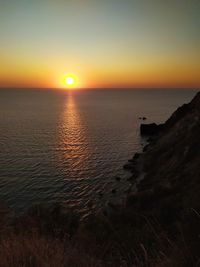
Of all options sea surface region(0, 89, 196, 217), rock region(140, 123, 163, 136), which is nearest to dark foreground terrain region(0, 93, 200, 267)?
sea surface region(0, 89, 196, 217)

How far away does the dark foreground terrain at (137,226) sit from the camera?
5.22 m

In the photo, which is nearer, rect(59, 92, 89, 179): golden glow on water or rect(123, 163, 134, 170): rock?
rect(123, 163, 134, 170): rock

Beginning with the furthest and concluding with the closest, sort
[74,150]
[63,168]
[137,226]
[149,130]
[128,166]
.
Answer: [149,130]
[74,150]
[128,166]
[63,168]
[137,226]

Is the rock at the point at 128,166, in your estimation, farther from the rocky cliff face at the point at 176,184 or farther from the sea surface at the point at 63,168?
the rocky cliff face at the point at 176,184

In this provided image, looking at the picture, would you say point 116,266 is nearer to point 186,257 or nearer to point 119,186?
point 186,257

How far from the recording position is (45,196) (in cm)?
3198

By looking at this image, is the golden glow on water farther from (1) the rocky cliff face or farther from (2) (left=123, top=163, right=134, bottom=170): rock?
(1) the rocky cliff face

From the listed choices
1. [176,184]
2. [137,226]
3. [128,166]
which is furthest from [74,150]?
[137,226]

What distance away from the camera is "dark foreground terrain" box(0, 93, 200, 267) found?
522 cm

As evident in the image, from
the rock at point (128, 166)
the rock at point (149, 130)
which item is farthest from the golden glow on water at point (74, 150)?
the rock at point (149, 130)

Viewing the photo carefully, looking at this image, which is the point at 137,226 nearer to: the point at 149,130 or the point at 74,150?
the point at 74,150

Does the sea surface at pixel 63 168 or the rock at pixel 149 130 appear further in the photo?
the rock at pixel 149 130

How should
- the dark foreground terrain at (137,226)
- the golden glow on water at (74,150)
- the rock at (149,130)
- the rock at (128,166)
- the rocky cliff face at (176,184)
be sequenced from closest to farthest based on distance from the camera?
the dark foreground terrain at (137,226) < the rocky cliff face at (176,184) < the rock at (128,166) < the golden glow on water at (74,150) < the rock at (149,130)

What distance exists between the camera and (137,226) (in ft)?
49.2
